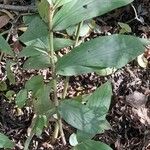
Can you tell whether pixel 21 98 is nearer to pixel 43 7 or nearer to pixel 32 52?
pixel 32 52

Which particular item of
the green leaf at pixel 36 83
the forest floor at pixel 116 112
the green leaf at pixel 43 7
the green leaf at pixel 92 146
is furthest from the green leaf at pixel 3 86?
the green leaf at pixel 43 7

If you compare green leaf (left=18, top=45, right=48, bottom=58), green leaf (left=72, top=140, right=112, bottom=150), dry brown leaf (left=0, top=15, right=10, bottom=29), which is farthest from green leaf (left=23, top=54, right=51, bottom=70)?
dry brown leaf (left=0, top=15, right=10, bottom=29)

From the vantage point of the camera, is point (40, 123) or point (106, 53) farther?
point (40, 123)

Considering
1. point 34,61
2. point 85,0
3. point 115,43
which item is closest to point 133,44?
point 115,43

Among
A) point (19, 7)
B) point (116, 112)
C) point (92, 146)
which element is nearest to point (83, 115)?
point (92, 146)

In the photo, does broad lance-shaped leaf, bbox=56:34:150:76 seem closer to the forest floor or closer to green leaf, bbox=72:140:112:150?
green leaf, bbox=72:140:112:150

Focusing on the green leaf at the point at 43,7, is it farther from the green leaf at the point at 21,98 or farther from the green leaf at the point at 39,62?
the green leaf at the point at 21,98

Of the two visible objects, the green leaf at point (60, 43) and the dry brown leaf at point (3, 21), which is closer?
the green leaf at point (60, 43)
